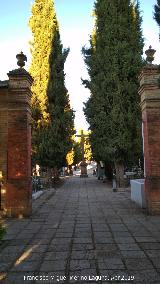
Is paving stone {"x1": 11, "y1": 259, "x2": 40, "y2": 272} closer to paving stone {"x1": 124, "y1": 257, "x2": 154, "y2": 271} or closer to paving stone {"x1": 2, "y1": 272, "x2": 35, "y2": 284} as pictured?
paving stone {"x1": 2, "y1": 272, "x2": 35, "y2": 284}

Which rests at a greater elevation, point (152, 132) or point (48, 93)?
point (48, 93)

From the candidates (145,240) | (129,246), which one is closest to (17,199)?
(145,240)

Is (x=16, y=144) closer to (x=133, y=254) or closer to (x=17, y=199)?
(x=17, y=199)

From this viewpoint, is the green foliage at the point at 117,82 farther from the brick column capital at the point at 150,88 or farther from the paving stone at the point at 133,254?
the paving stone at the point at 133,254

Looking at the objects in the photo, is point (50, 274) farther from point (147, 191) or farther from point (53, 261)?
point (147, 191)

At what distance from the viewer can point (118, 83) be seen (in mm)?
23188

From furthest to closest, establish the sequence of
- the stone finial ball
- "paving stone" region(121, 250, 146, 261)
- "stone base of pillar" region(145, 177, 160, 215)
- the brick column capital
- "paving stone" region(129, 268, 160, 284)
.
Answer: the stone finial ball < the brick column capital < "stone base of pillar" region(145, 177, 160, 215) < "paving stone" region(121, 250, 146, 261) < "paving stone" region(129, 268, 160, 284)

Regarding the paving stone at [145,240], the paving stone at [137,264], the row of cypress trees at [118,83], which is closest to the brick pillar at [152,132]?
the paving stone at [145,240]

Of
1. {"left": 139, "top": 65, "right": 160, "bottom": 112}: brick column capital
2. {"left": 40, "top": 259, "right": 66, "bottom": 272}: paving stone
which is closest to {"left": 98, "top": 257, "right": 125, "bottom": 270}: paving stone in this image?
{"left": 40, "top": 259, "right": 66, "bottom": 272}: paving stone

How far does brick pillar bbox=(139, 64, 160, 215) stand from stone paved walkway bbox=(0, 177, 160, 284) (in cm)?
76

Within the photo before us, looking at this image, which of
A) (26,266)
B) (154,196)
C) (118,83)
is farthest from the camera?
(118,83)

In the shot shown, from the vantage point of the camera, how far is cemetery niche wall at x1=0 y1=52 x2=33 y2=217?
1223cm

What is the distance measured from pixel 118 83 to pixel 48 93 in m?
5.22

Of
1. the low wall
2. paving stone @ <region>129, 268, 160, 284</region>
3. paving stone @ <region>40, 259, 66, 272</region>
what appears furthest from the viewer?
the low wall
